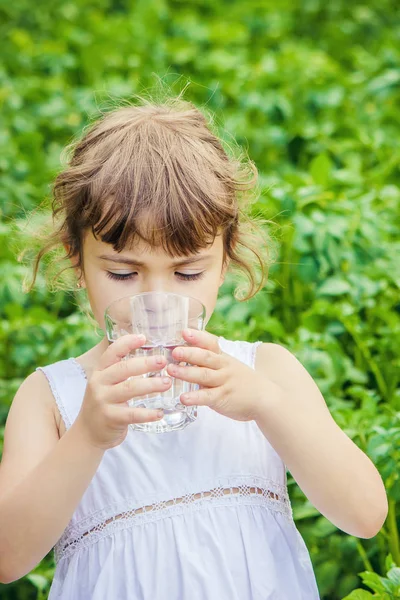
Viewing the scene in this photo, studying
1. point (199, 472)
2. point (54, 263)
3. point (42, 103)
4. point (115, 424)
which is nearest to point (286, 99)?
point (42, 103)

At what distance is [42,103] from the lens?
5.41 m

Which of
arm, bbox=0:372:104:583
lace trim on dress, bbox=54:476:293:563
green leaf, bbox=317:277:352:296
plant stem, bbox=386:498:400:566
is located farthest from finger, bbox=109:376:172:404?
green leaf, bbox=317:277:352:296

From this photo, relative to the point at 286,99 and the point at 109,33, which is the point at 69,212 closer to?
the point at 286,99

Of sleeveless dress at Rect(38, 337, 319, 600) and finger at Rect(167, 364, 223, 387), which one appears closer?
finger at Rect(167, 364, 223, 387)

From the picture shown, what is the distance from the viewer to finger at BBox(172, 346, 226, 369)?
1887 mm

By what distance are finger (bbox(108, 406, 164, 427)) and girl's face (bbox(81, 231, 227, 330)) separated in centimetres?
34

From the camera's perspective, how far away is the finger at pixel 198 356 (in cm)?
189

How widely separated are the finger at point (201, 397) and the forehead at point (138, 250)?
34 cm

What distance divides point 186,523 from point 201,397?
0.42 metres

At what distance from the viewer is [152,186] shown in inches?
86.1

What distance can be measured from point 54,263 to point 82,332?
585mm

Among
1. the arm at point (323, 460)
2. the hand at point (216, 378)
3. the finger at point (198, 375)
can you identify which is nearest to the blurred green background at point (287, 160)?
the arm at point (323, 460)

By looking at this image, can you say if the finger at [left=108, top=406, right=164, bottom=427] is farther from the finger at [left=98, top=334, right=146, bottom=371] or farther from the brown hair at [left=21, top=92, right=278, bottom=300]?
the brown hair at [left=21, top=92, right=278, bottom=300]

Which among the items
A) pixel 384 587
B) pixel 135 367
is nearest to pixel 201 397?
pixel 135 367
